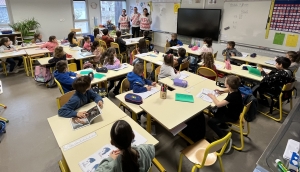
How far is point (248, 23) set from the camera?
5.50 metres

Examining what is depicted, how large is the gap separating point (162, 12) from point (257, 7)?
3.81m

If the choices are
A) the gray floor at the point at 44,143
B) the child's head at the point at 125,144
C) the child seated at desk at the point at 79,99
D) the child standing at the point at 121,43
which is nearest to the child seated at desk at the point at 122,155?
the child's head at the point at 125,144

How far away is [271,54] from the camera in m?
5.23

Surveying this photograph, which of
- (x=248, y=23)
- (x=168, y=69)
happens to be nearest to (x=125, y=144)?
(x=168, y=69)

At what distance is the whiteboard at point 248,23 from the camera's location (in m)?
5.14

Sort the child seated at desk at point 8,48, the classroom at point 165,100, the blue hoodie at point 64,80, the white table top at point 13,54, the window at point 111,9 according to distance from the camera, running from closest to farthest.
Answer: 1. the classroom at point 165,100
2. the blue hoodie at point 64,80
3. the white table top at point 13,54
4. the child seated at desk at point 8,48
5. the window at point 111,9

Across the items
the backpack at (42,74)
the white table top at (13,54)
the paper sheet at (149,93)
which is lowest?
the backpack at (42,74)

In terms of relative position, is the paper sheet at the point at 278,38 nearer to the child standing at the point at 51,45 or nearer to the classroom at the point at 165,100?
the classroom at the point at 165,100

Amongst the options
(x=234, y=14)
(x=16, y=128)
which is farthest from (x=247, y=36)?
(x=16, y=128)

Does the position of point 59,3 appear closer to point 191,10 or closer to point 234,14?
point 191,10

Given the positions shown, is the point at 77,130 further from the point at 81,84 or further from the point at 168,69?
the point at 168,69

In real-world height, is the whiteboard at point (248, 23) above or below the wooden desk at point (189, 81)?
above

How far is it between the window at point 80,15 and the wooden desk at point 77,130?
7.43 meters

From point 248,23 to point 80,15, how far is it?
270 inches
